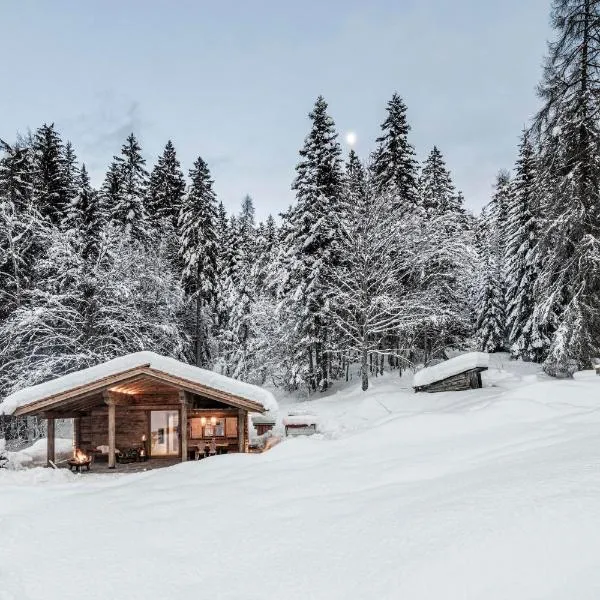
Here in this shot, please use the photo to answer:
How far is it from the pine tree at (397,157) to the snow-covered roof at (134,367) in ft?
65.7

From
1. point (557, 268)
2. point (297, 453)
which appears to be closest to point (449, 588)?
point (297, 453)

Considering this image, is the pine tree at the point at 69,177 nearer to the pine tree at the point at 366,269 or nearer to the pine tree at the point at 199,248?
the pine tree at the point at 199,248

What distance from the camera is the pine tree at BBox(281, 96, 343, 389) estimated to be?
89.1 feet

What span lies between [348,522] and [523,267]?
1176 inches

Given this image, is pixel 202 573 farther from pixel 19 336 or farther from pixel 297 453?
pixel 19 336

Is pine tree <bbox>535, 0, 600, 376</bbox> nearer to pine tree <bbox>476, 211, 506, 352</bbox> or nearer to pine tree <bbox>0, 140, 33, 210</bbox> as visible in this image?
pine tree <bbox>476, 211, 506, 352</bbox>

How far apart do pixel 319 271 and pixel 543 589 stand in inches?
899

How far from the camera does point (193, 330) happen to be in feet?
114

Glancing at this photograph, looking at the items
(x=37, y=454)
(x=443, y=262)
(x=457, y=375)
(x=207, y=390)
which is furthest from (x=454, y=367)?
(x=37, y=454)

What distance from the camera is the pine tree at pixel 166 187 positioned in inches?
1711

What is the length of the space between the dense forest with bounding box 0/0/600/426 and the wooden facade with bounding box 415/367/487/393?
3.17 m

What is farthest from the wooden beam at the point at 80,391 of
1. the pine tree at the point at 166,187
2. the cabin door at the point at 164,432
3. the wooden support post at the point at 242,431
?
the pine tree at the point at 166,187

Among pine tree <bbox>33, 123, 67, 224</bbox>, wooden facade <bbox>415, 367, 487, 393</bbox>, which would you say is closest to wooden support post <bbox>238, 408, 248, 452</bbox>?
wooden facade <bbox>415, 367, 487, 393</bbox>

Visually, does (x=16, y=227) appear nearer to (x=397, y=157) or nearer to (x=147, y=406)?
(x=147, y=406)
